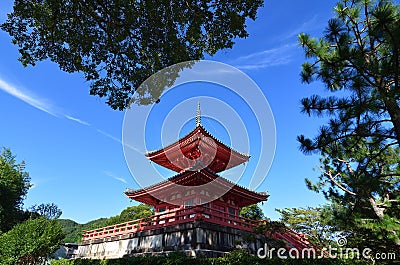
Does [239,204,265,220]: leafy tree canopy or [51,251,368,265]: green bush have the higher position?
[239,204,265,220]: leafy tree canopy

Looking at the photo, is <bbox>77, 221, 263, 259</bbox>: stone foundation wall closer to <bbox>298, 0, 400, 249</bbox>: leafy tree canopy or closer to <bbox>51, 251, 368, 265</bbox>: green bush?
<bbox>51, 251, 368, 265</bbox>: green bush

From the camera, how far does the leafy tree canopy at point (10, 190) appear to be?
2381cm

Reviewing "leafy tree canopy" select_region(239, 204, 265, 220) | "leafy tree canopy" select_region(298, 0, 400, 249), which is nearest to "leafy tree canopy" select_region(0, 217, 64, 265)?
"leafy tree canopy" select_region(298, 0, 400, 249)

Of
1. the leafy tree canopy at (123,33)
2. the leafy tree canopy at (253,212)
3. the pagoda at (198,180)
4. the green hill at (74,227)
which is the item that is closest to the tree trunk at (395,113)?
the leafy tree canopy at (123,33)

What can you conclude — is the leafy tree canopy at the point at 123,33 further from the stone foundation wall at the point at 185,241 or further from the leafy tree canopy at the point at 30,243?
the leafy tree canopy at the point at 30,243

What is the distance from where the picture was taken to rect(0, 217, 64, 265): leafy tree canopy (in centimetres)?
1431

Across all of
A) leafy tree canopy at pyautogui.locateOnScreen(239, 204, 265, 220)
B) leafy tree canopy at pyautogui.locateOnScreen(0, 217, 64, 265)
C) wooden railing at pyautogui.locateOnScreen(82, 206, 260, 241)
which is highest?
leafy tree canopy at pyautogui.locateOnScreen(239, 204, 265, 220)

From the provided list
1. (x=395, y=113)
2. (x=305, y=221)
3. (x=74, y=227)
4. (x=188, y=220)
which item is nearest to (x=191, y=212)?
(x=188, y=220)

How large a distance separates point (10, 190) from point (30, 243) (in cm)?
1353

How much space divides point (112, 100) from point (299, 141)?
238 inches

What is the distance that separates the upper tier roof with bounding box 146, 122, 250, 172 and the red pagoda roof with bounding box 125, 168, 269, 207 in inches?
60.0

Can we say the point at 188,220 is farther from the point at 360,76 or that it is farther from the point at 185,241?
the point at 360,76

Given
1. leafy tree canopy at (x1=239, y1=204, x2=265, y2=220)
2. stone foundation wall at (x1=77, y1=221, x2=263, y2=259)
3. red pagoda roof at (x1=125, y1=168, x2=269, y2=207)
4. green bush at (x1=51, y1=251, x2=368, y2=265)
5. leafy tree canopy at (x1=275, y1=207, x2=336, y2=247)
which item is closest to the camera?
green bush at (x1=51, y1=251, x2=368, y2=265)

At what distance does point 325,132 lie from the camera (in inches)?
231
